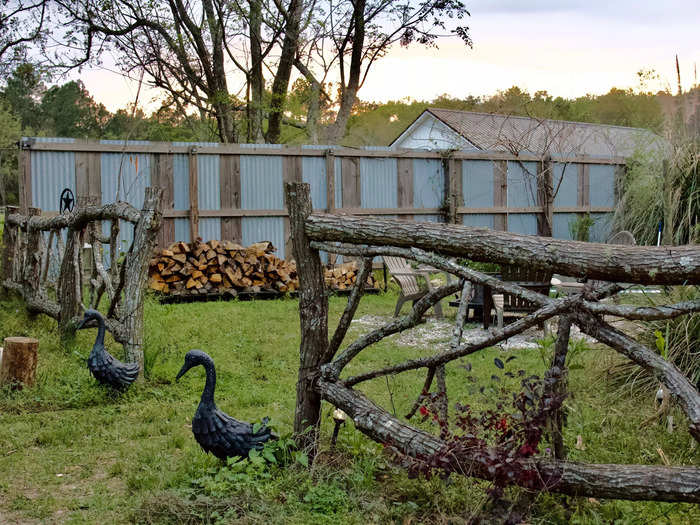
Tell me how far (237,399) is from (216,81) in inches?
498

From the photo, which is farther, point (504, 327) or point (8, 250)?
point (8, 250)

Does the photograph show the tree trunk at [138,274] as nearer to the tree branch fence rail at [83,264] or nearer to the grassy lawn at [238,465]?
the tree branch fence rail at [83,264]

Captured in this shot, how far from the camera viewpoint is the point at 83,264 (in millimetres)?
7180

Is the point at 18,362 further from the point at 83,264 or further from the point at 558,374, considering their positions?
the point at 558,374

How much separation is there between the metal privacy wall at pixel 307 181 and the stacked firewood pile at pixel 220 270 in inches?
24.4

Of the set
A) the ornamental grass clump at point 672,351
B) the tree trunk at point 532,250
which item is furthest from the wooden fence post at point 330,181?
the tree trunk at point 532,250

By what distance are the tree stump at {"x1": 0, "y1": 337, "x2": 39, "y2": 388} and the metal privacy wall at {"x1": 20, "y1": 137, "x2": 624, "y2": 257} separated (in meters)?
4.12

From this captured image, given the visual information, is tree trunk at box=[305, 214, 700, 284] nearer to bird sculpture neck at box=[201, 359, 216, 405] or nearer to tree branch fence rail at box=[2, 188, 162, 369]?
bird sculpture neck at box=[201, 359, 216, 405]

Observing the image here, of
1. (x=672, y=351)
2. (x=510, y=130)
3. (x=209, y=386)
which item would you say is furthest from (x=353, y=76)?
(x=209, y=386)

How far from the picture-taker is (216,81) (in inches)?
640

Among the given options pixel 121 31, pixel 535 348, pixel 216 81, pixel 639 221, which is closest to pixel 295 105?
pixel 216 81

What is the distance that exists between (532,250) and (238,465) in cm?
164

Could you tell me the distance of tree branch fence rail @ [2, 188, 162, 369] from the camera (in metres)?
5.24

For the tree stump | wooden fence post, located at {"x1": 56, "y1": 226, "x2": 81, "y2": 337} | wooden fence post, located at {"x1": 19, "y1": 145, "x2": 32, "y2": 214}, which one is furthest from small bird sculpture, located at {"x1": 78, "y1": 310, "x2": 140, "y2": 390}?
wooden fence post, located at {"x1": 19, "y1": 145, "x2": 32, "y2": 214}
